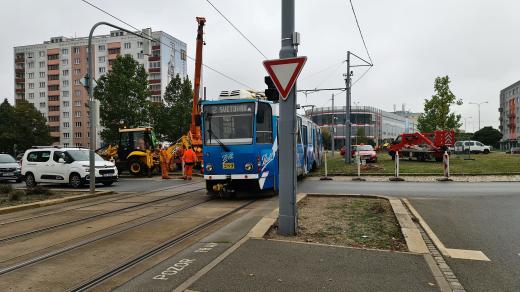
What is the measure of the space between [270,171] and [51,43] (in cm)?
10524

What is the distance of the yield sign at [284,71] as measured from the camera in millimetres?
6984

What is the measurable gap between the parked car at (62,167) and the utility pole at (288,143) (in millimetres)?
13241

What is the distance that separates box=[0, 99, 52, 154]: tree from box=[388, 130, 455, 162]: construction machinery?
194 ft

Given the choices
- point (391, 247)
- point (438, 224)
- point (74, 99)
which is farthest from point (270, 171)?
point (74, 99)

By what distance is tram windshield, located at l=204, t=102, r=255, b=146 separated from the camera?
12.9 m

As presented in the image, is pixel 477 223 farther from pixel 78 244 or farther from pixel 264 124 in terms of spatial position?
pixel 78 244

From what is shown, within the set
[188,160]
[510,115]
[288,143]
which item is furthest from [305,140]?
[510,115]

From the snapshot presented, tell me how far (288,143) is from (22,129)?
7319 centimetres

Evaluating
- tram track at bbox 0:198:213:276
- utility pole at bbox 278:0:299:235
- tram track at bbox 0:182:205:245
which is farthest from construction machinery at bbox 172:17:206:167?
utility pole at bbox 278:0:299:235

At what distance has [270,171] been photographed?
13312 mm

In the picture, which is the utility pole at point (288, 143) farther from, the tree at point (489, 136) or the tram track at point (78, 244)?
the tree at point (489, 136)

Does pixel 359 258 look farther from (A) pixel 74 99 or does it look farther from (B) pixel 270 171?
(A) pixel 74 99

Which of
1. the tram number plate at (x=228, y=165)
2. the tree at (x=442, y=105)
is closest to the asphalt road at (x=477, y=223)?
the tram number plate at (x=228, y=165)

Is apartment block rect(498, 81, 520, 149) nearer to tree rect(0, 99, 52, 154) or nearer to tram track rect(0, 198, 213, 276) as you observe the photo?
tree rect(0, 99, 52, 154)
